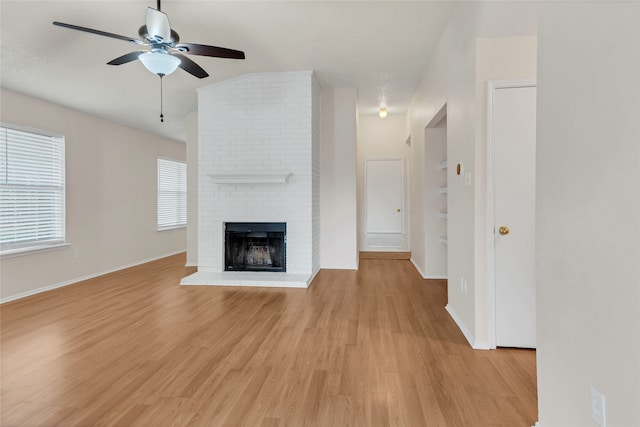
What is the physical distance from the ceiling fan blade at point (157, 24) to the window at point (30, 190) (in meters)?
3.25

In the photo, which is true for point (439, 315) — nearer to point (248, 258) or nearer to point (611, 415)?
point (611, 415)

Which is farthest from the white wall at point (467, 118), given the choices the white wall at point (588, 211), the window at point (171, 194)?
the window at point (171, 194)

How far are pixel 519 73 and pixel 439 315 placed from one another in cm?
224

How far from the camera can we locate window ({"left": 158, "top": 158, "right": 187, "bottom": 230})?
23.7 ft

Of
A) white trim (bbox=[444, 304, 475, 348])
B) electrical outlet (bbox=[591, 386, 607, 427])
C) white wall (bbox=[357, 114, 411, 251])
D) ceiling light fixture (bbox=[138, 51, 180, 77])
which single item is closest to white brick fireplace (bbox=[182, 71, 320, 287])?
→ white trim (bbox=[444, 304, 475, 348])

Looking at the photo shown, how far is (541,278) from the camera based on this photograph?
158cm

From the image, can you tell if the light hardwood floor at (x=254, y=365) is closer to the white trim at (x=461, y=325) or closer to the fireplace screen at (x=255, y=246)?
the white trim at (x=461, y=325)

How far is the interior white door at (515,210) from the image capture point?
2.50 metres

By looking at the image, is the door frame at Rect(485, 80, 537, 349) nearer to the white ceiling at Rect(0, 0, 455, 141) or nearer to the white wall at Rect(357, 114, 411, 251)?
the white ceiling at Rect(0, 0, 455, 141)

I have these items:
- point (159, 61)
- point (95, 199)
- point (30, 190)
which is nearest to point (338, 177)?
point (159, 61)

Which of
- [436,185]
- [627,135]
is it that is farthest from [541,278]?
[436,185]

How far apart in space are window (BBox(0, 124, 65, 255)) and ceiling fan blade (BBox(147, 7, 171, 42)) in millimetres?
3249

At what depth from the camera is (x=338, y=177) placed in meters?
5.64

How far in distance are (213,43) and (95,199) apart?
3610 millimetres
